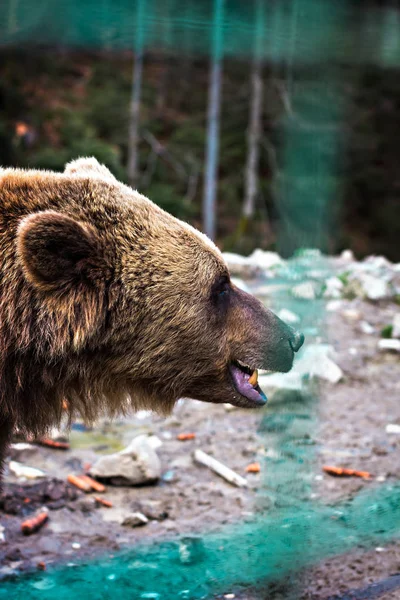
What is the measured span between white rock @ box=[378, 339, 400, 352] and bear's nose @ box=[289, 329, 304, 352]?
3.06 meters

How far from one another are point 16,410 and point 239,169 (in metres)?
14.2

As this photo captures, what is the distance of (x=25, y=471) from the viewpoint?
383cm

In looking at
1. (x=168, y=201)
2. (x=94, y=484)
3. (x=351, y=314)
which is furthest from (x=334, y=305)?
(x=168, y=201)

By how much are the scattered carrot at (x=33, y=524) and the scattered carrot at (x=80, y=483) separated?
0.31 metres

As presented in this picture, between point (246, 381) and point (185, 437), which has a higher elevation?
point (246, 381)

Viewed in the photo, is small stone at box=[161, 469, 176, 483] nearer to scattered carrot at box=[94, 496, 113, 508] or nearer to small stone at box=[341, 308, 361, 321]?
scattered carrot at box=[94, 496, 113, 508]

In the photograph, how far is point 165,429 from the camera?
14.7ft

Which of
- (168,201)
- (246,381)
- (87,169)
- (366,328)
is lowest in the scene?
(366,328)

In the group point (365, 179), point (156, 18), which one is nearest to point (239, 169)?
point (365, 179)

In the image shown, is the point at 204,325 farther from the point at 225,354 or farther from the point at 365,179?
the point at 365,179

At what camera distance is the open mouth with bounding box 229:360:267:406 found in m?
2.70

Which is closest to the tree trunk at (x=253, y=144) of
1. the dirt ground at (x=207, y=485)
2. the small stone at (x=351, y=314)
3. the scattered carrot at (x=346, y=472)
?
the small stone at (x=351, y=314)

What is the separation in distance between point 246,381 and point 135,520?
107 centimetres

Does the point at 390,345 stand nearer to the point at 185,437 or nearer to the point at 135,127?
the point at 185,437
